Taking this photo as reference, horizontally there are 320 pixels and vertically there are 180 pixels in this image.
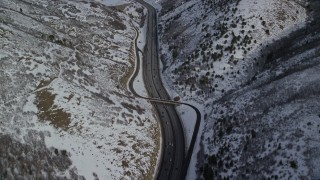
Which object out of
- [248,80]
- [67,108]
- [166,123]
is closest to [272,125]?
[248,80]

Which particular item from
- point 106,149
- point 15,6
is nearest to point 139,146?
point 106,149

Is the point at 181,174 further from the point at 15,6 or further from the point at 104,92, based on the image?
the point at 15,6

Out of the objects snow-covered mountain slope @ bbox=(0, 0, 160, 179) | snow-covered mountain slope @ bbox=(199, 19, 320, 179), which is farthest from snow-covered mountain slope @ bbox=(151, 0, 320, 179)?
snow-covered mountain slope @ bbox=(0, 0, 160, 179)

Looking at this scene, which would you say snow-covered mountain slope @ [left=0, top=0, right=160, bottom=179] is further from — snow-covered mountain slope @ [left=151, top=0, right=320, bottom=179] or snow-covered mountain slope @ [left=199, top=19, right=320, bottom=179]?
snow-covered mountain slope @ [left=199, top=19, right=320, bottom=179]

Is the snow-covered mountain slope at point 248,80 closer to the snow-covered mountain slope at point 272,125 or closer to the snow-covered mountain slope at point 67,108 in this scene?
the snow-covered mountain slope at point 272,125

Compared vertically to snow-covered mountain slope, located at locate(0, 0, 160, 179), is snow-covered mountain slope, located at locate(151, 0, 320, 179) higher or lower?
higher

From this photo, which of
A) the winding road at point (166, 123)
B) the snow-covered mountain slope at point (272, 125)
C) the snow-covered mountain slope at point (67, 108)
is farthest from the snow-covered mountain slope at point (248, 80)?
the snow-covered mountain slope at point (67, 108)

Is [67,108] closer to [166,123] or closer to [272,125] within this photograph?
[166,123]
